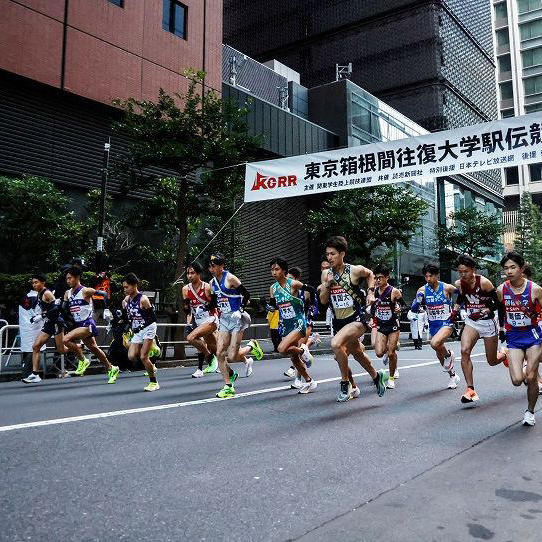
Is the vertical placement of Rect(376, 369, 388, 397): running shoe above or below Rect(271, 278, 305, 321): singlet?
below

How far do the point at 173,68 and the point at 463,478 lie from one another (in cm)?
2164

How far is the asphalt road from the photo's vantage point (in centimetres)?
295

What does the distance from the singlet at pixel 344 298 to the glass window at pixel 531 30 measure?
74866mm

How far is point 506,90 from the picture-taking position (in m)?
69.6

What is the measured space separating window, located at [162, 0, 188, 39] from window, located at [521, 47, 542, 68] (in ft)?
197

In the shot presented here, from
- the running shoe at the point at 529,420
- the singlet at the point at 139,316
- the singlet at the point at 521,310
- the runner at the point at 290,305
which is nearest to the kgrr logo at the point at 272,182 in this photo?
the runner at the point at 290,305

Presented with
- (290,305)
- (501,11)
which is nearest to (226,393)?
(290,305)

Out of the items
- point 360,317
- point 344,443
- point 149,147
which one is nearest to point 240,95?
point 149,147

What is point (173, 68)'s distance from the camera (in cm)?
2214

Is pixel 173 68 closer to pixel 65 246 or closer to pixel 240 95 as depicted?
pixel 240 95

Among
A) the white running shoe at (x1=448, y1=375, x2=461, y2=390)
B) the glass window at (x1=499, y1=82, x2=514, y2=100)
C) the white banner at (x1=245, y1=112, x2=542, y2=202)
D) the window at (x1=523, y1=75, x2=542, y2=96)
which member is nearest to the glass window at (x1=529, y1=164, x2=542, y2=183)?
the window at (x1=523, y1=75, x2=542, y2=96)

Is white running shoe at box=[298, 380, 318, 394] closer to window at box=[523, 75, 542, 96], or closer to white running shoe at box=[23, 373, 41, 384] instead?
white running shoe at box=[23, 373, 41, 384]

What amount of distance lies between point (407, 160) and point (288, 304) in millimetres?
4488

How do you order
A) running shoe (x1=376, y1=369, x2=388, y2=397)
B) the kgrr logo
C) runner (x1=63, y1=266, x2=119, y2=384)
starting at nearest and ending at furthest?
running shoe (x1=376, y1=369, x2=388, y2=397) < runner (x1=63, y1=266, x2=119, y2=384) < the kgrr logo
